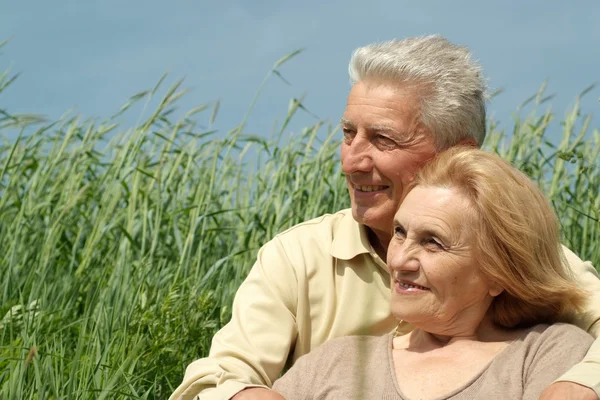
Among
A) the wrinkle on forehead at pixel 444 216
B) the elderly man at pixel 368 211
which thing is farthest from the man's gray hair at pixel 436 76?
the wrinkle on forehead at pixel 444 216

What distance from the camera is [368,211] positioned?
2.81 m

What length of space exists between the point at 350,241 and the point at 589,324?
2.17ft

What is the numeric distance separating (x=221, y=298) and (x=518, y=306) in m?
1.74

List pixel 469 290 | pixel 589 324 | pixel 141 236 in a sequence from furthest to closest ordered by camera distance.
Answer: pixel 141 236
pixel 589 324
pixel 469 290

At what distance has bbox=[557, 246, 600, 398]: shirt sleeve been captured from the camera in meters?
2.24

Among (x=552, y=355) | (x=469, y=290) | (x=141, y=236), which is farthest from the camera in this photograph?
(x=141, y=236)

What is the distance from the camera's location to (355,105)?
113 inches

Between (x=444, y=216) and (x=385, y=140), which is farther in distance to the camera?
(x=385, y=140)

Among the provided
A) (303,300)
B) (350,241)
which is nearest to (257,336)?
(303,300)

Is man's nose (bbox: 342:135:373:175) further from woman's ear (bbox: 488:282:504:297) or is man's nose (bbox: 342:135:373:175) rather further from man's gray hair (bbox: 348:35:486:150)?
woman's ear (bbox: 488:282:504:297)

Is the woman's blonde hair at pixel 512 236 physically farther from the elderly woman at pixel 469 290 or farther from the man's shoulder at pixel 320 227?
the man's shoulder at pixel 320 227

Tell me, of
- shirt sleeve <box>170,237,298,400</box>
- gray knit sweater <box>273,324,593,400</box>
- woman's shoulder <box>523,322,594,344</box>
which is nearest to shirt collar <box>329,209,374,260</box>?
shirt sleeve <box>170,237,298,400</box>

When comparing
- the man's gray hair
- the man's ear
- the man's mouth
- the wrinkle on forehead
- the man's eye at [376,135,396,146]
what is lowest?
the man's mouth

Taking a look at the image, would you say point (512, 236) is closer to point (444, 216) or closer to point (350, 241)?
point (444, 216)
